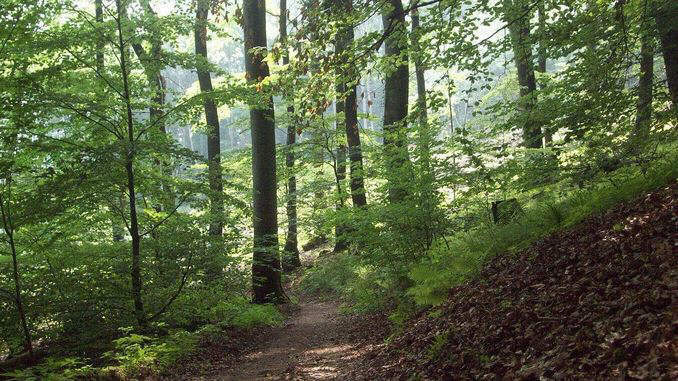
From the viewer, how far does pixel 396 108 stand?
1128 cm

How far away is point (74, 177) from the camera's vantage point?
271 inches

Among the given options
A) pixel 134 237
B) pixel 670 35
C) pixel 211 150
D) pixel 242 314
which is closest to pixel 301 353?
pixel 242 314

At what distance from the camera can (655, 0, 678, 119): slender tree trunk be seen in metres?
5.73

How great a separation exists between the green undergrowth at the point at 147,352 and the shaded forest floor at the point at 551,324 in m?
0.46

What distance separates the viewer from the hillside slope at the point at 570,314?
3191 millimetres

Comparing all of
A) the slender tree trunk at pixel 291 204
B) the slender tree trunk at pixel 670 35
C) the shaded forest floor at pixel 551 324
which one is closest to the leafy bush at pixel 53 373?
the shaded forest floor at pixel 551 324

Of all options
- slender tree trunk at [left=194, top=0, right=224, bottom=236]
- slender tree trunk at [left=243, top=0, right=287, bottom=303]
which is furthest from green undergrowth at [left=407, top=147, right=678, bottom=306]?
slender tree trunk at [left=243, top=0, right=287, bottom=303]

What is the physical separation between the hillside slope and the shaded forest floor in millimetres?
12

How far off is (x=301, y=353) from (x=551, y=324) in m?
5.00

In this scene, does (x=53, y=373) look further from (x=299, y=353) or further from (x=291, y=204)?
(x=291, y=204)

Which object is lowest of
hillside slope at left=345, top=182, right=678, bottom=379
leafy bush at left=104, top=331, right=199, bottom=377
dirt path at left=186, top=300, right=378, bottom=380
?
dirt path at left=186, top=300, right=378, bottom=380

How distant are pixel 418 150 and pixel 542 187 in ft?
9.94

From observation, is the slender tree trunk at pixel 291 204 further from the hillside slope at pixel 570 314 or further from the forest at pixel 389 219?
the hillside slope at pixel 570 314

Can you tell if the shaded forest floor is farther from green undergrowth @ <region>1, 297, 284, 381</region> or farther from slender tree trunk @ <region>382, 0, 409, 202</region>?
slender tree trunk @ <region>382, 0, 409, 202</region>
